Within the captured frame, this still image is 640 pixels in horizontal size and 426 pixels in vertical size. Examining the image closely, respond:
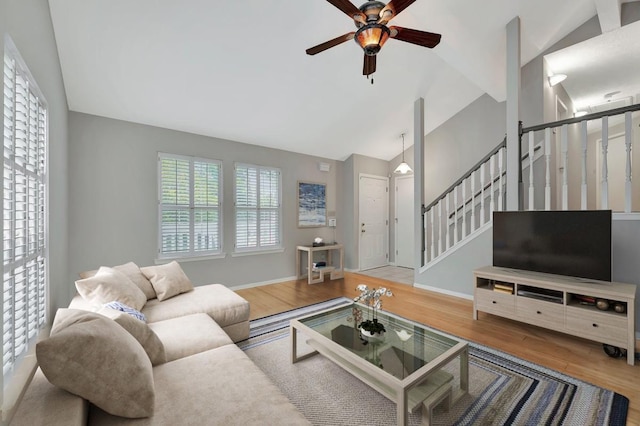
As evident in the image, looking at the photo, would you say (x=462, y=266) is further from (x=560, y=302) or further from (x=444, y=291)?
(x=560, y=302)

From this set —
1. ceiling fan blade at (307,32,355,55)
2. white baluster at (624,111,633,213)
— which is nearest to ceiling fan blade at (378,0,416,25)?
ceiling fan blade at (307,32,355,55)

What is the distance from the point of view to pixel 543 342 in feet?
8.38

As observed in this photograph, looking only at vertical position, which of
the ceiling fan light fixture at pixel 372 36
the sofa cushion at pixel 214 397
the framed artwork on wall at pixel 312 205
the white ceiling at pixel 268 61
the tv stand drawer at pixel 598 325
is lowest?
the tv stand drawer at pixel 598 325

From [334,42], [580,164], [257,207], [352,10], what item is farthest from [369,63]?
[580,164]

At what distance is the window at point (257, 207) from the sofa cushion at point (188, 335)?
87.8 inches

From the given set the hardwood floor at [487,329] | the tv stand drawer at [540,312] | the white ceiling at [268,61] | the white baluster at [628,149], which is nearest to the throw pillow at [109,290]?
the hardwood floor at [487,329]

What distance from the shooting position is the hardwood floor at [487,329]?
6.72 ft

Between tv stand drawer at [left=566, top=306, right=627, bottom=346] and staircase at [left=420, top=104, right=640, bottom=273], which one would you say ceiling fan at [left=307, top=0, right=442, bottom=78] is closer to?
staircase at [left=420, top=104, right=640, bottom=273]

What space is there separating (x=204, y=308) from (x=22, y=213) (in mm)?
1383

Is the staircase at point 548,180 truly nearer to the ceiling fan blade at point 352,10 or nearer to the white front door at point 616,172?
the white front door at point 616,172

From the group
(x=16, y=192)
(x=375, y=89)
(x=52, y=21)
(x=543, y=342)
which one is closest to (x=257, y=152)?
(x=375, y=89)

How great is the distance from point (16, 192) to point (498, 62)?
507 centimetres

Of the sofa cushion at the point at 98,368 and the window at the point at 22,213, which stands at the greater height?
the window at the point at 22,213

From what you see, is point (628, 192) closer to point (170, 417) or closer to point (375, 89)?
point (375, 89)
